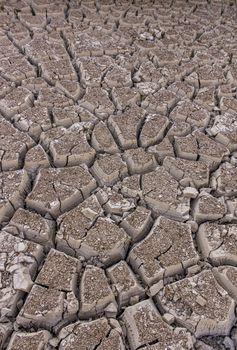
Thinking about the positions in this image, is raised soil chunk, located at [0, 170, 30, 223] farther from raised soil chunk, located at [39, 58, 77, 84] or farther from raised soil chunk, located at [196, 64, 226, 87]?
raised soil chunk, located at [196, 64, 226, 87]

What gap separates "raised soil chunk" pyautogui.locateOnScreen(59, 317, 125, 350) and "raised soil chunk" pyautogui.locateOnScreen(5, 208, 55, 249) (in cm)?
37

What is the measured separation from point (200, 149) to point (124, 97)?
0.58 m

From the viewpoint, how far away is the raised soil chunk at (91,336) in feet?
4.51

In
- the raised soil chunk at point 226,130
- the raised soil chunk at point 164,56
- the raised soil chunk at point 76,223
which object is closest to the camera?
the raised soil chunk at point 76,223

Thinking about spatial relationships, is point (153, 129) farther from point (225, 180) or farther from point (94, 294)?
point (94, 294)

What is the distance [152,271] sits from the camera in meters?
1.59

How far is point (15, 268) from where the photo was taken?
1542 mm

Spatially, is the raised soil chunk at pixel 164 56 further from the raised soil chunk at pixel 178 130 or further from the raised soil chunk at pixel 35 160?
the raised soil chunk at pixel 35 160

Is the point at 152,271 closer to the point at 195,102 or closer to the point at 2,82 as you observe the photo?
the point at 195,102

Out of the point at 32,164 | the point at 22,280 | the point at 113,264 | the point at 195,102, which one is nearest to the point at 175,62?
the point at 195,102

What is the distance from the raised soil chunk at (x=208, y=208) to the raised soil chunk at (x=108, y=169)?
0.39 m

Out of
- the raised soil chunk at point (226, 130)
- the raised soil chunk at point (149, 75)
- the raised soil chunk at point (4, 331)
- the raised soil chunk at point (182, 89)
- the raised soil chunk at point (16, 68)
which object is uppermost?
the raised soil chunk at point (16, 68)

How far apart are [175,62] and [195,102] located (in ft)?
1.51

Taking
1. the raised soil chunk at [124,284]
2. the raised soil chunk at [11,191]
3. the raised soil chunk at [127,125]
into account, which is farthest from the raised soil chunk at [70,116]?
the raised soil chunk at [124,284]
